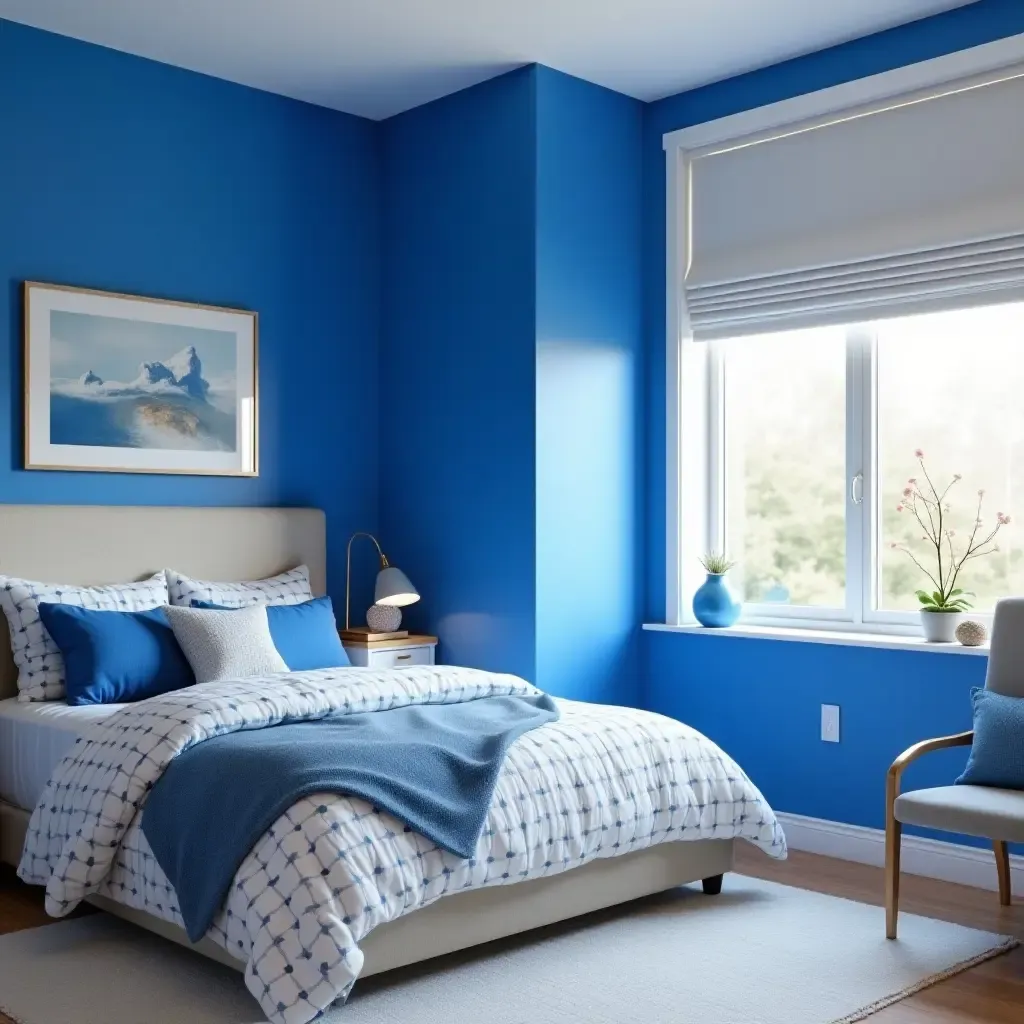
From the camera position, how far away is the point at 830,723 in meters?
4.47

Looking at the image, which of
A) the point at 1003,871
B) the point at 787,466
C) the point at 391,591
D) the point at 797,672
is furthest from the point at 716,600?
the point at 1003,871

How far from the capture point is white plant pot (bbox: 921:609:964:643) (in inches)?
165

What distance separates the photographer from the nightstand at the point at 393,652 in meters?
4.82

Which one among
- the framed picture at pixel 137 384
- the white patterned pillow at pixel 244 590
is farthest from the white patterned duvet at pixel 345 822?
the framed picture at pixel 137 384

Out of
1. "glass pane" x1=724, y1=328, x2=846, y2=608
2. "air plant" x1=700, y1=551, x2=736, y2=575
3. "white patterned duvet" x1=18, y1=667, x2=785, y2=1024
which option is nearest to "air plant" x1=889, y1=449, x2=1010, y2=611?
"glass pane" x1=724, y1=328, x2=846, y2=608

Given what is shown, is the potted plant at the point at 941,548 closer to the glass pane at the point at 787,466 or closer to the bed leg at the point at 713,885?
the glass pane at the point at 787,466

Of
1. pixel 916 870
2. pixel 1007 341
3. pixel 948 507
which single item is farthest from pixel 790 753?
pixel 1007 341

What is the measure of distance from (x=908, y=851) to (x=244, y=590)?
2.42 meters

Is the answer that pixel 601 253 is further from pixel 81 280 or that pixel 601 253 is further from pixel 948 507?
pixel 81 280

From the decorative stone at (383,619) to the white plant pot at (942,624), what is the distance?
6.31 ft

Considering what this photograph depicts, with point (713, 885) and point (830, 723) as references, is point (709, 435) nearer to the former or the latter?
point (830, 723)

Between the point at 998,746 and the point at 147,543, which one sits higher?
the point at 147,543

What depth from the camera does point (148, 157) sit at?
4.67 metres

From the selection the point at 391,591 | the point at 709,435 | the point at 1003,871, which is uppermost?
the point at 709,435
